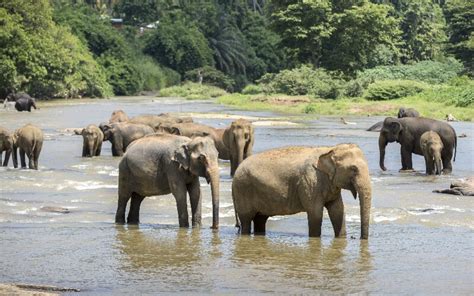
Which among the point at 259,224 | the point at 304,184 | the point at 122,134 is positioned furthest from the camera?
the point at 122,134

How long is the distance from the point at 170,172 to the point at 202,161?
2.06 ft

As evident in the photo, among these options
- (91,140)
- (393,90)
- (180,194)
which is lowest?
(393,90)

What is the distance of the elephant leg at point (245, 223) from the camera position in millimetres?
12805

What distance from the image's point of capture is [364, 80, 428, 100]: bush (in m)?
54.8

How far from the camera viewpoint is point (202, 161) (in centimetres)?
1304

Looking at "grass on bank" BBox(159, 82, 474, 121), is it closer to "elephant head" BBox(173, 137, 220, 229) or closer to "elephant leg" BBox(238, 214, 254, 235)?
"elephant head" BBox(173, 137, 220, 229)

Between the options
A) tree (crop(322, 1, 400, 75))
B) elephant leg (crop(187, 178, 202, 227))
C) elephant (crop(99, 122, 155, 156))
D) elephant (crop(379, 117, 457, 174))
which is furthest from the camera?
tree (crop(322, 1, 400, 75))

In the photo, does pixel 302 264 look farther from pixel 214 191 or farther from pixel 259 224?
pixel 259 224

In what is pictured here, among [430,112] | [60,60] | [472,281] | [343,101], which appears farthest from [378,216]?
[60,60]

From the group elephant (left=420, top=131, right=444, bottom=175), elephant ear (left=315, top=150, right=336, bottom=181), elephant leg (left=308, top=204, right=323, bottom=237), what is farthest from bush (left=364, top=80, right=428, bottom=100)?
elephant ear (left=315, top=150, right=336, bottom=181)

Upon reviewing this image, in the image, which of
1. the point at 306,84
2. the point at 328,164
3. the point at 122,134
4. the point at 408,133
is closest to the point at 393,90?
the point at 306,84

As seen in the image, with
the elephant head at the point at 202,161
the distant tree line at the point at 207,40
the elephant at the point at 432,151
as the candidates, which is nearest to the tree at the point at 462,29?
the distant tree line at the point at 207,40

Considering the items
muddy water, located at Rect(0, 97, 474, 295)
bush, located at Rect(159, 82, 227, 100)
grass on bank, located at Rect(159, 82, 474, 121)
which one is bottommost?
bush, located at Rect(159, 82, 227, 100)

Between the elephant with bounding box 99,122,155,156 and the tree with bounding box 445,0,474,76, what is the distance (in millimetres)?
44649
